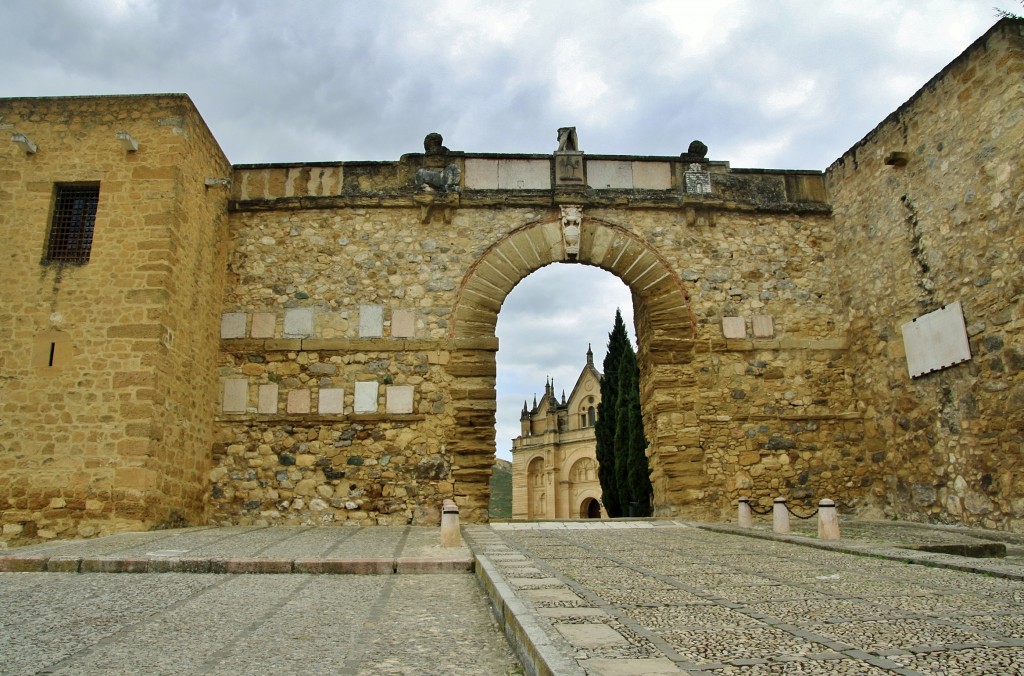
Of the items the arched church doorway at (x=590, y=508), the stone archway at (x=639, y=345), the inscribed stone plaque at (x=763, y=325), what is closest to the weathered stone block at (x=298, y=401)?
the stone archway at (x=639, y=345)

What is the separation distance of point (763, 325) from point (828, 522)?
422 centimetres

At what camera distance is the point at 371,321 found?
33.8ft

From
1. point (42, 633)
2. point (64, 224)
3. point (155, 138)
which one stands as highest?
point (155, 138)

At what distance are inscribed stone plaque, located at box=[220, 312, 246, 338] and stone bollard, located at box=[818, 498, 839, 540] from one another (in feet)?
26.1

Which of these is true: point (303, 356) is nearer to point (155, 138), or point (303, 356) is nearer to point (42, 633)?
point (155, 138)

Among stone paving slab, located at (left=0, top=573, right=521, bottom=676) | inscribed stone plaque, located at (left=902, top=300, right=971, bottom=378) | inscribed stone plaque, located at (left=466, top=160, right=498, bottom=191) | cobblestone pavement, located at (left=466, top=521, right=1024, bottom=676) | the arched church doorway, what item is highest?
inscribed stone plaque, located at (left=466, top=160, right=498, bottom=191)

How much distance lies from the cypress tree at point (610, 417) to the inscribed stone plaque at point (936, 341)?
14738mm

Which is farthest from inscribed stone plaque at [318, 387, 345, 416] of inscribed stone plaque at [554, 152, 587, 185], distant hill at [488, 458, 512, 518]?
distant hill at [488, 458, 512, 518]

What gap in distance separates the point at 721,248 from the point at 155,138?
8161 millimetres

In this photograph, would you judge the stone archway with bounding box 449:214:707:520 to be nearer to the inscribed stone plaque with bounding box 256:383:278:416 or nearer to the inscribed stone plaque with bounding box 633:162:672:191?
the inscribed stone plaque with bounding box 633:162:672:191

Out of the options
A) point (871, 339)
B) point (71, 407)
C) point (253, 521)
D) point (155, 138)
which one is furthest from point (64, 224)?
point (871, 339)

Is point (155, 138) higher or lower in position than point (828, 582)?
higher

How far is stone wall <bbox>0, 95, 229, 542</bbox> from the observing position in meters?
8.10

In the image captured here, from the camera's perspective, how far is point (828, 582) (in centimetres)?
438
